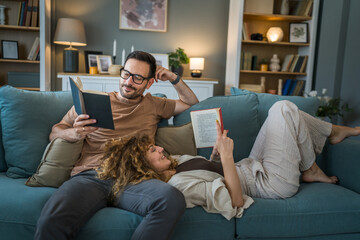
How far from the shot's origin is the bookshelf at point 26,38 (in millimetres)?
3582

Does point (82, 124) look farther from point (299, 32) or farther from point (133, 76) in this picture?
point (299, 32)

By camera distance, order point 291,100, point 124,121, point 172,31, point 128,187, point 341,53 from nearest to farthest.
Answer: point 128,187, point 124,121, point 291,100, point 341,53, point 172,31

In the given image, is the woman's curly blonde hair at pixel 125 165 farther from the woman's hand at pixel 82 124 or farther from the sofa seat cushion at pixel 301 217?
the sofa seat cushion at pixel 301 217

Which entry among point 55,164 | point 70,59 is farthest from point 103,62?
point 55,164

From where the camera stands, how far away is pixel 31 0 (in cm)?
365

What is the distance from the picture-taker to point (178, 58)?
3.92 meters

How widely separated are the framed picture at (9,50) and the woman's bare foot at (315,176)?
3618 mm

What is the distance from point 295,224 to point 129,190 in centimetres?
78

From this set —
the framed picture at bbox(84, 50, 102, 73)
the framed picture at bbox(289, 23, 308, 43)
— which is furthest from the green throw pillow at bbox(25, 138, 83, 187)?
the framed picture at bbox(289, 23, 308, 43)

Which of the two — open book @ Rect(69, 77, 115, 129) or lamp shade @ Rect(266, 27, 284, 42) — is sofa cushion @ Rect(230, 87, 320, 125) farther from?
lamp shade @ Rect(266, 27, 284, 42)

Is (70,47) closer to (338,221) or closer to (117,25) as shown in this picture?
(117,25)

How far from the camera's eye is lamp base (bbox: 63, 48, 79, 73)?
12.1 feet

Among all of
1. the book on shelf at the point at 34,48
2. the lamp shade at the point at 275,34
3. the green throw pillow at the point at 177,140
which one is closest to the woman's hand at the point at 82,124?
the green throw pillow at the point at 177,140

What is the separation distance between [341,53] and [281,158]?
2675 millimetres
